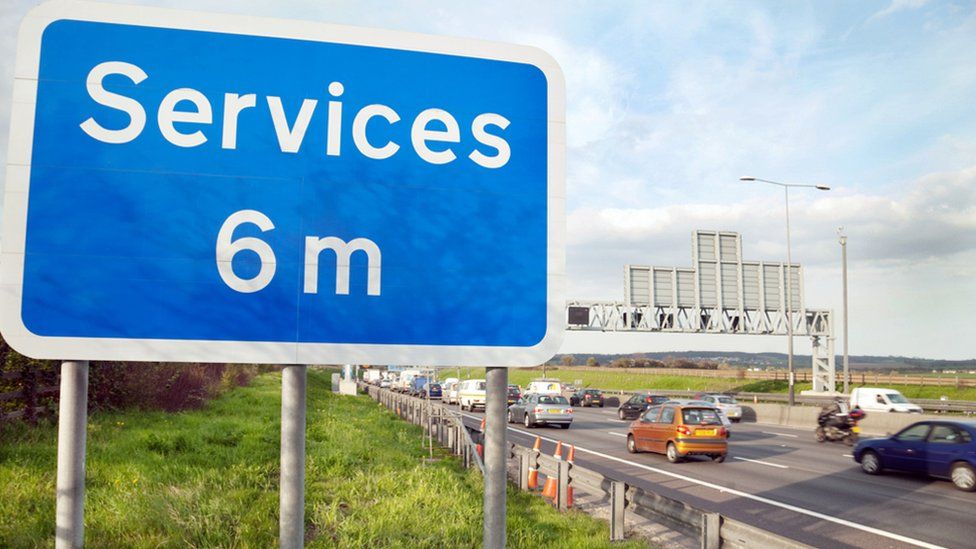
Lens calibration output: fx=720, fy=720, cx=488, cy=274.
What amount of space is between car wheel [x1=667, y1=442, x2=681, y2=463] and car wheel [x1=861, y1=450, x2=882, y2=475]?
15.7 feet

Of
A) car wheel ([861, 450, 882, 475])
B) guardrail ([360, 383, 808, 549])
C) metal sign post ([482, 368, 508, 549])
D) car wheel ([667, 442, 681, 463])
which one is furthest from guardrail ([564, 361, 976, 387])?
metal sign post ([482, 368, 508, 549])

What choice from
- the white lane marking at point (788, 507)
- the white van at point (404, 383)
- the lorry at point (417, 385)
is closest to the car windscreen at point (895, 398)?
the white lane marking at point (788, 507)

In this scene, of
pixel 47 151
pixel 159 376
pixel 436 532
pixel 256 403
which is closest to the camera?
pixel 47 151

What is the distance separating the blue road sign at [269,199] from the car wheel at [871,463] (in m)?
19.8

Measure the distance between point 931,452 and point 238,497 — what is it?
637 inches

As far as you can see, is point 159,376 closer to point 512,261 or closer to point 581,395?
point 512,261

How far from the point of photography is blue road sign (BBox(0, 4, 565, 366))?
2.27 meters

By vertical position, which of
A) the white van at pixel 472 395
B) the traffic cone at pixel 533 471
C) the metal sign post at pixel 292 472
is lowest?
the white van at pixel 472 395

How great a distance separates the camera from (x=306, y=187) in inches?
92.2

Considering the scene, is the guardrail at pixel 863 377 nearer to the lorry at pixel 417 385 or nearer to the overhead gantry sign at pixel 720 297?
the overhead gantry sign at pixel 720 297

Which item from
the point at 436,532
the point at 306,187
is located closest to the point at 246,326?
the point at 306,187

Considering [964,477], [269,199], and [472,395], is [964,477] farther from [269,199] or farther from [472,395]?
[472,395]

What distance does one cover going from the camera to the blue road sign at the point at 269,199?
2268mm

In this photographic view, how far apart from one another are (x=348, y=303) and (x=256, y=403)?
1121 inches
